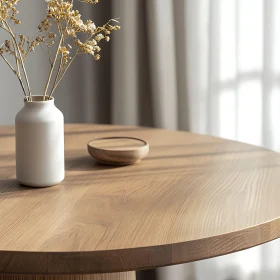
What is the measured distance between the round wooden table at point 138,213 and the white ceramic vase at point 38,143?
0.09 ft

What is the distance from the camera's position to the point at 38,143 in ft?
4.49

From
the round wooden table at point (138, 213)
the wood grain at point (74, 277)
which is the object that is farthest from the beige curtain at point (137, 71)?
the wood grain at point (74, 277)

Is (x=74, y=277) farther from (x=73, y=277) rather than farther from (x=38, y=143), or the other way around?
(x=38, y=143)

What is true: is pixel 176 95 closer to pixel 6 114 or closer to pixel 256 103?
pixel 256 103

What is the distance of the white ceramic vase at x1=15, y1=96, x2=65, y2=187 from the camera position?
136 cm

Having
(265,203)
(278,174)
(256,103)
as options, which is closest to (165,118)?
(256,103)

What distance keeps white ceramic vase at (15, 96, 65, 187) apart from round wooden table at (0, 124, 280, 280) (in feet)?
0.09

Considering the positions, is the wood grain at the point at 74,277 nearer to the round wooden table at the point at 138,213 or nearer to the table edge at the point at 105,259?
the round wooden table at the point at 138,213

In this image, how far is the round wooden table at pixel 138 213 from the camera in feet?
3.36

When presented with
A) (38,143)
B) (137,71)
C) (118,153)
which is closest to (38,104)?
(38,143)

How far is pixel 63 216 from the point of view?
1.20 metres

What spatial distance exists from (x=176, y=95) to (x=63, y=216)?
1.47 m

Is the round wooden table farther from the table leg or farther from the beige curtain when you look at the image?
the beige curtain

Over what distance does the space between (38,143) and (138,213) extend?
0.29 metres
